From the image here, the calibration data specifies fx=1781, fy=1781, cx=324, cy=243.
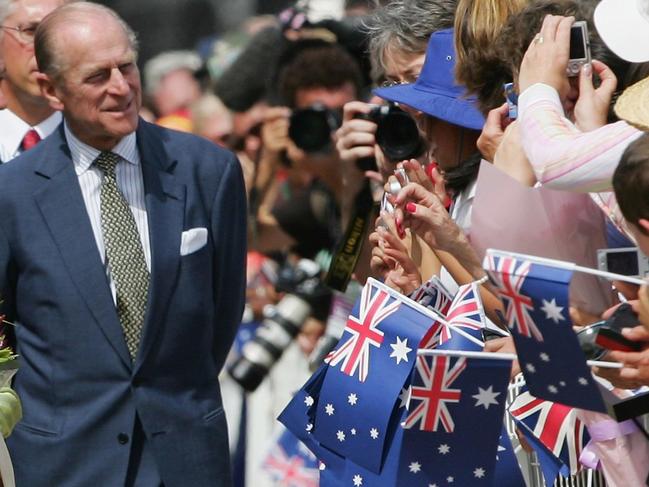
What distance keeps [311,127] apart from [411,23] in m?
1.55

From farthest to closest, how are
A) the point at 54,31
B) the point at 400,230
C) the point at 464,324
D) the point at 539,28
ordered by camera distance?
the point at 54,31 < the point at 400,230 < the point at 539,28 < the point at 464,324

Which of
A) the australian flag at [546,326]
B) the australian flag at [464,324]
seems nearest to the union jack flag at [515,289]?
the australian flag at [546,326]

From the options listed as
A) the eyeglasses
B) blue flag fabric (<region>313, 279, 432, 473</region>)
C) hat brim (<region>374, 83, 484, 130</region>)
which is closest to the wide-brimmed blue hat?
hat brim (<region>374, 83, 484, 130</region>)

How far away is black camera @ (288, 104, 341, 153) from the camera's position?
7223mm

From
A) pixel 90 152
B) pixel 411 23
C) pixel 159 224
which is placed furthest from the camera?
pixel 90 152

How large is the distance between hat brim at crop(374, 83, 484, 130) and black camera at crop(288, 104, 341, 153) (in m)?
1.83

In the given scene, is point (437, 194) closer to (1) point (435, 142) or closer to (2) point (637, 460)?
(1) point (435, 142)

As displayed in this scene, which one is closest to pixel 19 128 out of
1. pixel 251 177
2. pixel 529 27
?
pixel 251 177

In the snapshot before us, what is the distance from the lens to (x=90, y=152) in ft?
19.6

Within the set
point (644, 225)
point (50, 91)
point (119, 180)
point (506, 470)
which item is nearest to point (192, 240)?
point (119, 180)

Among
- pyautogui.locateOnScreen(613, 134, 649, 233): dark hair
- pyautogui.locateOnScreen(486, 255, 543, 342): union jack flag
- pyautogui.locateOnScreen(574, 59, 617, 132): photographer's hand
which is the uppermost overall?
pyautogui.locateOnScreen(613, 134, 649, 233): dark hair

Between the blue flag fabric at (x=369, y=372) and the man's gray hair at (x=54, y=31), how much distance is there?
1715 millimetres

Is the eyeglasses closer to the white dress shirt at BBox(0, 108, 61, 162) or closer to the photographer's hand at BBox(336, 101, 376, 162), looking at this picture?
the white dress shirt at BBox(0, 108, 61, 162)

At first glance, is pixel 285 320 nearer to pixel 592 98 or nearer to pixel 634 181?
pixel 592 98
